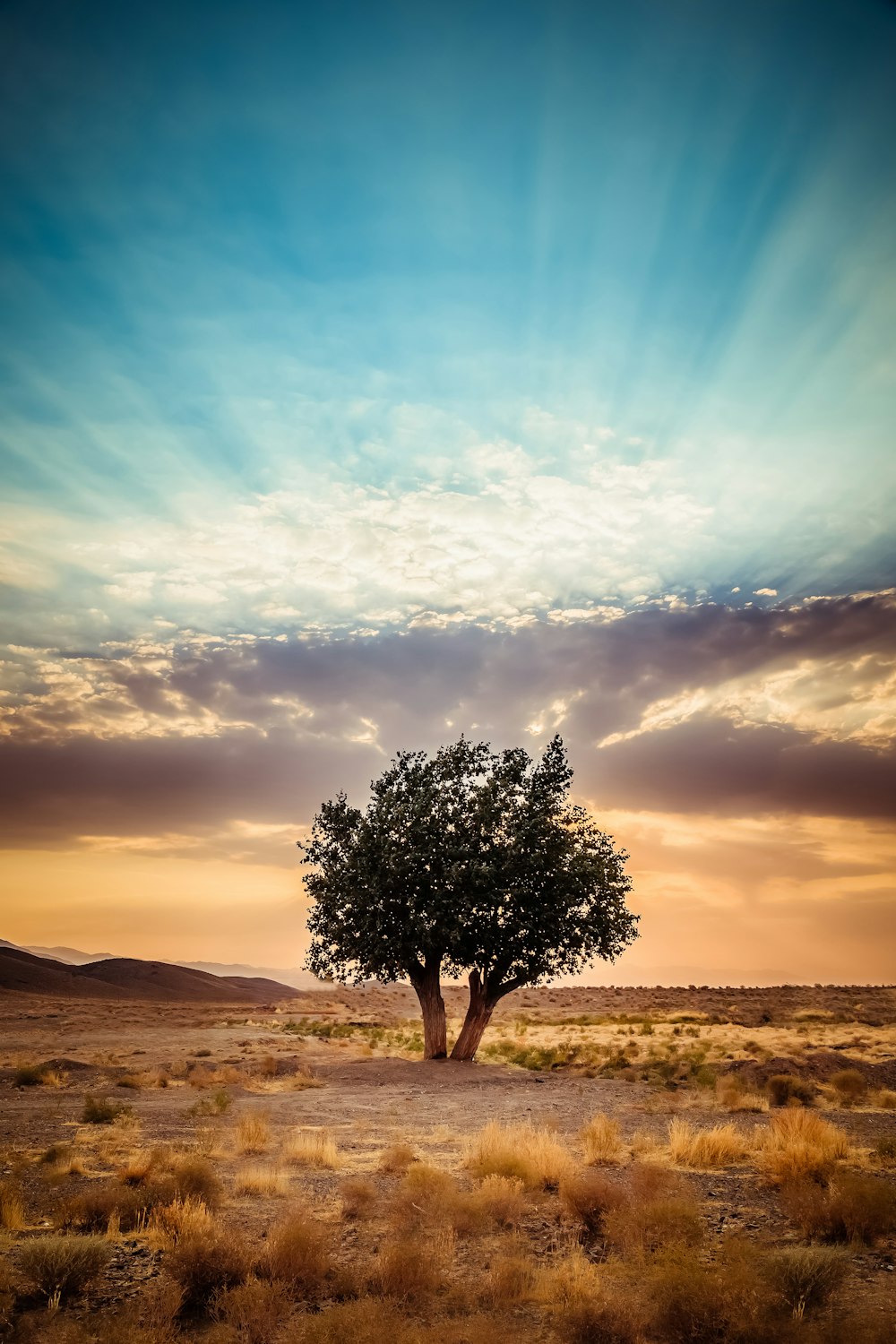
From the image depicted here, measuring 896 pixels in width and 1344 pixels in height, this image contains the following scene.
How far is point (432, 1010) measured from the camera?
105 ft

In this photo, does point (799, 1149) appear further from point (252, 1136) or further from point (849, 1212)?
point (252, 1136)

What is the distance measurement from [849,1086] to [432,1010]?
15.5 metres

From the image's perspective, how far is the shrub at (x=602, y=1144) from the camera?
13836mm

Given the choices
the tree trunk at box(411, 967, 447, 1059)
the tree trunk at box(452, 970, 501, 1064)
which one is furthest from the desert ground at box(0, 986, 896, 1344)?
the tree trunk at box(411, 967, 447, 1059)

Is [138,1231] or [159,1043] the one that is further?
[159,1043]

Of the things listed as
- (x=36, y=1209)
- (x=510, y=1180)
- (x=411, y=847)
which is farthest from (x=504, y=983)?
(x=36, y=1209)

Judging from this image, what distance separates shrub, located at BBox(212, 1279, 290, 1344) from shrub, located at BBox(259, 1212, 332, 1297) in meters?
0.29

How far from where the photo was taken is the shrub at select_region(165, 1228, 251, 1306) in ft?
26.2

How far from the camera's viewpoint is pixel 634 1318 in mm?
7125

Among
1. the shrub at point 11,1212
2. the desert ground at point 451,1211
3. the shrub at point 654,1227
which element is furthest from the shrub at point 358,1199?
the shrub at point 11,1212

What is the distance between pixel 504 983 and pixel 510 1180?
2025 cm

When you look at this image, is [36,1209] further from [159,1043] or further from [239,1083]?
[159,1043]

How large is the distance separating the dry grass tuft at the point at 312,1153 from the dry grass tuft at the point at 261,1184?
1.65 m

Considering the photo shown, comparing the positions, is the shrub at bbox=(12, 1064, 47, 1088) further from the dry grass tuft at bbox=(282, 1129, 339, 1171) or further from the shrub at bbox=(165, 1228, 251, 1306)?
the shrub at bbox=(165, 1228, 251, 1306)
